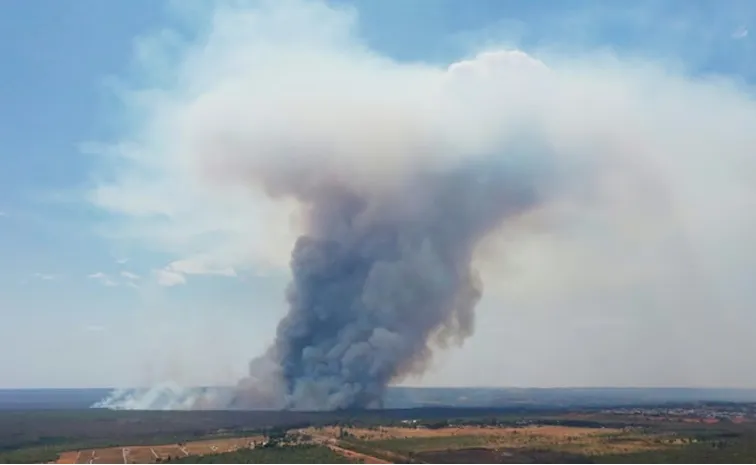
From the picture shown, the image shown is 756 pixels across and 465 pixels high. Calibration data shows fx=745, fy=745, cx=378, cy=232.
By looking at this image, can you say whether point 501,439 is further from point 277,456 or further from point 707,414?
point 707,414

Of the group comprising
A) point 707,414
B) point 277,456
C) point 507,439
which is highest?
point 707,414

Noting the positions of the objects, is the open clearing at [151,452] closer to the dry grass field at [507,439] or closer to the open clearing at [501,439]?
the open clearing at [501,439]

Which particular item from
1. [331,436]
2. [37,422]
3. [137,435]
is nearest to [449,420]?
[331,436]

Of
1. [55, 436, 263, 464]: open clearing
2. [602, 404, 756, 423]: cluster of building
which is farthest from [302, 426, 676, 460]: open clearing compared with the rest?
[602, 404, 756, 423]: cluster of building

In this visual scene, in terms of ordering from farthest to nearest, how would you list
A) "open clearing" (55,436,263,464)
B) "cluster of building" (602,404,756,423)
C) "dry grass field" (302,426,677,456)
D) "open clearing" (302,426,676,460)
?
"cluster of building" (602,404,756,423) → "dry grass field" (302,426,677,456) → "open clearing" (302,426,676,460) → "open clearing" (55,436,263,464)

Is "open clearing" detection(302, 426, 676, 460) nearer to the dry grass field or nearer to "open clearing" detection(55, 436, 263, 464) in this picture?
the dry grass field

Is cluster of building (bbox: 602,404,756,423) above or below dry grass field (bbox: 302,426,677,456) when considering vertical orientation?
above

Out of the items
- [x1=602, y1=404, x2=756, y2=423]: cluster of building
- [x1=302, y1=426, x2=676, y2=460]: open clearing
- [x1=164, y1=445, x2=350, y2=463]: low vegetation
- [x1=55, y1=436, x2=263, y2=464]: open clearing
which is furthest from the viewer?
[x1=602, y1=404, x2=756, y2=423]: cluster of building

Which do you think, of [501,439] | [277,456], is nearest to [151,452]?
[277,456]

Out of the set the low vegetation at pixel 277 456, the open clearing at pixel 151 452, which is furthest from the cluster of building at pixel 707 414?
the open clearing at pixel 151 452
